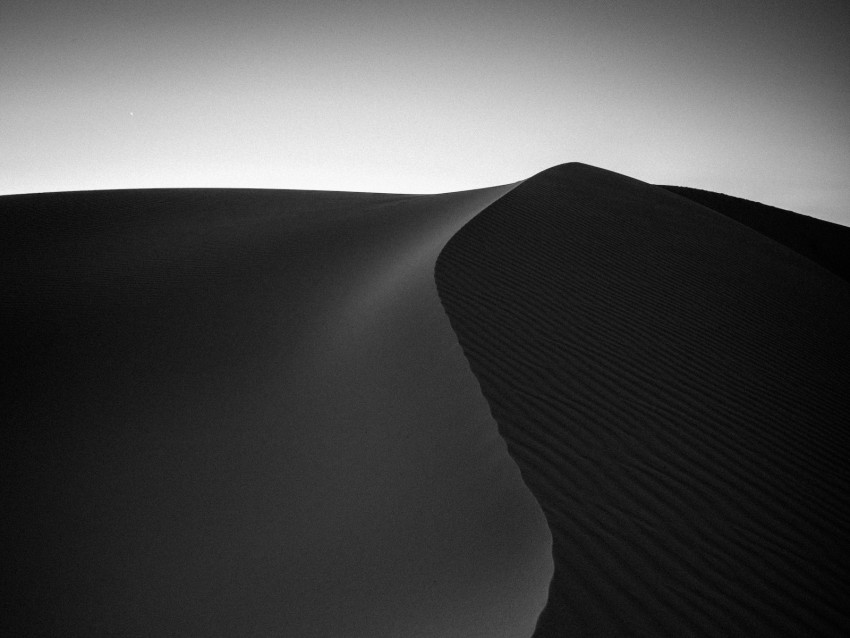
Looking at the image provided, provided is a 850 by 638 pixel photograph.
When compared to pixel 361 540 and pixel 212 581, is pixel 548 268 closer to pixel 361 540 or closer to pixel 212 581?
pixel 361 540

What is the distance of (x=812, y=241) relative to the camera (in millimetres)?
20500

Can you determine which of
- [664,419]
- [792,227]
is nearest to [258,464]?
[664,419]

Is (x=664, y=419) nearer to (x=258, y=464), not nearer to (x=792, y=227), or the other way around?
(x=258, y=464)

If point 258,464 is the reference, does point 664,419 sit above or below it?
above

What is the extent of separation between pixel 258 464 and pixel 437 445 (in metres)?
1.46

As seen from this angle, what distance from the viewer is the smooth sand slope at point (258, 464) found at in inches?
116

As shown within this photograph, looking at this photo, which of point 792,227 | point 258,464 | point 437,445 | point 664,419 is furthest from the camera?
point 792,227

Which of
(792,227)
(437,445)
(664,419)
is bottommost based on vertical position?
(792,227)

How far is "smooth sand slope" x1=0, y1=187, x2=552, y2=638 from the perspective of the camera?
2.94 meters

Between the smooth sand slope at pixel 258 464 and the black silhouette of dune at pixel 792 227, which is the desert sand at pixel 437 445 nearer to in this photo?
the smooth sand slope at pixel 258 464

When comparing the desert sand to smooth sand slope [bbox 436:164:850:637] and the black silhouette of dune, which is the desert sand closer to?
smooth sand slope [bbox 436:164:850:637]

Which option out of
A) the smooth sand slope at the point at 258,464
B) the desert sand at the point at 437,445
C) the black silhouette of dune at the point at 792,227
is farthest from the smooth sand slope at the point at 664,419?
the black silhouette of dune at the point at 792,227

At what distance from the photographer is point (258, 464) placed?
4293 millimetres

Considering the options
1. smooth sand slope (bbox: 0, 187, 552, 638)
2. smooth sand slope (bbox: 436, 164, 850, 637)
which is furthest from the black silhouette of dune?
smooth sand slope (bbox: 0, 187, 552, 638)
